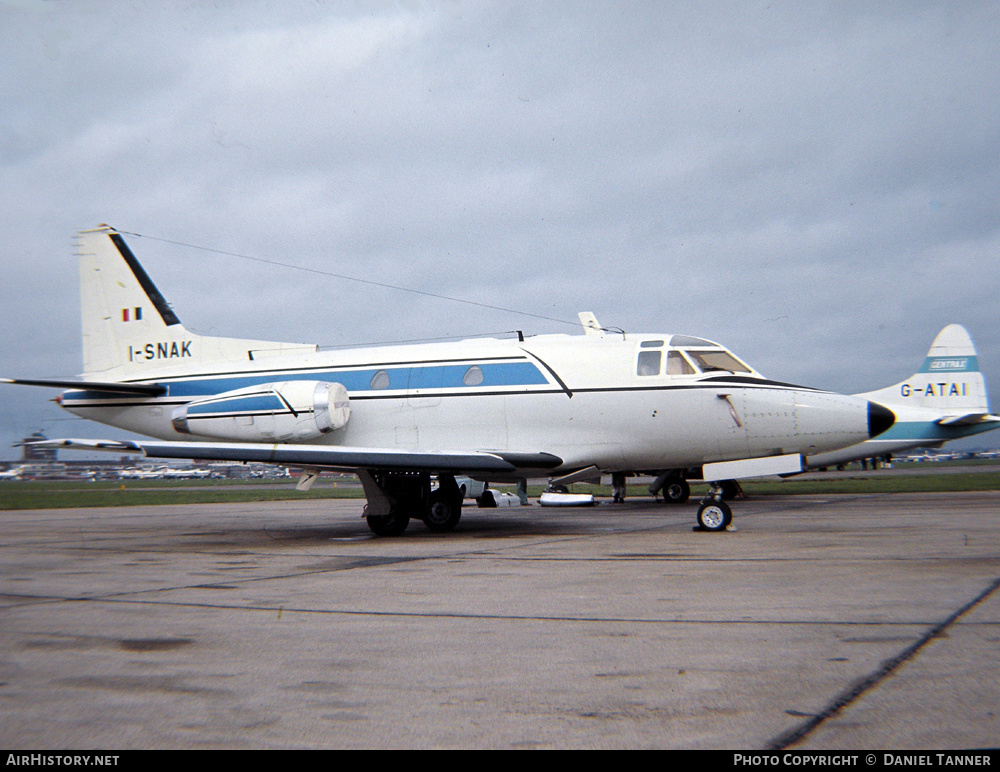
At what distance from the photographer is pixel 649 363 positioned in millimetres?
14500

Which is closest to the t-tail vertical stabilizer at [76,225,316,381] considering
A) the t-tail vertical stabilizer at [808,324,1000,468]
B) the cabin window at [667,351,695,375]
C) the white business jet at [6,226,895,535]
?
the white business jet at [6,226,895,535]

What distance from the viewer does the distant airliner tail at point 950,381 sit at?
30000 millimetres

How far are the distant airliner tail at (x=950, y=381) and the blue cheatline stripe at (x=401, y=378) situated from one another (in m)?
22.1

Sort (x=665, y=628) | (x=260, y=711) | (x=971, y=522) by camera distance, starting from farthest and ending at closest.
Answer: (x=971, y=522)
(x=665, y=628)
(x=260, y=711)

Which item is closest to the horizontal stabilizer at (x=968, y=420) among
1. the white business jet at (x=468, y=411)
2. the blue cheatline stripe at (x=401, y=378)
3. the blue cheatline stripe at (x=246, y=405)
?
the white business jet at (x=468, y=411)

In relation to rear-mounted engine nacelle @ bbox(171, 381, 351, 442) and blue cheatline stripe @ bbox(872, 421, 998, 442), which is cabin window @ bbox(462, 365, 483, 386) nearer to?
rear-mounted engine nacelle @ bbox(171, 381, 351, 442)

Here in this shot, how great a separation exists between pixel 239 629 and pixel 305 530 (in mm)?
10879

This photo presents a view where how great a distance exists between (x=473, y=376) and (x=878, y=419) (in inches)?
289

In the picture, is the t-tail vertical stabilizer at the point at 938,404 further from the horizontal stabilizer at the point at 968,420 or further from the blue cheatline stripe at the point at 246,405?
the blue cheatline stripe at the point at 246,405

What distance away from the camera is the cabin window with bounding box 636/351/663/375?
1440 cm

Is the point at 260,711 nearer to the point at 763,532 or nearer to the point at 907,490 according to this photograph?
the point at 763,532

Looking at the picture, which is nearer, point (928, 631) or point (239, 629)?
point (928, 631)

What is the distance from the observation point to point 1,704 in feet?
13.7

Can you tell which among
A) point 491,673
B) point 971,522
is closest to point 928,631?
point 491,673
